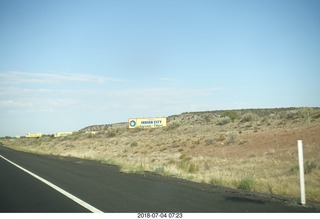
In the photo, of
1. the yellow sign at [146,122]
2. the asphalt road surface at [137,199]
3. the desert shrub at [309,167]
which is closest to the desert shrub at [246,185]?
the asphalt road surface at [137,199]

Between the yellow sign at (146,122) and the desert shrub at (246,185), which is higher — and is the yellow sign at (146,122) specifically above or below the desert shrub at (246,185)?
above

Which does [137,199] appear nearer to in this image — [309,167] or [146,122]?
[309,167]

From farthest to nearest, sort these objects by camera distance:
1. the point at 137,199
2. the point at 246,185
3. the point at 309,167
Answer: the point at 309,167 < the point at 246,185 < the point at 137,199

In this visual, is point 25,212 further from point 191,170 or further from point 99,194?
point 191,170

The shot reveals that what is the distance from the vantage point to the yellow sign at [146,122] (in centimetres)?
9981

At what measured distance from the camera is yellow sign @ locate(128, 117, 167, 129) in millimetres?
99812

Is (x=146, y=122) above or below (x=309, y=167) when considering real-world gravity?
above

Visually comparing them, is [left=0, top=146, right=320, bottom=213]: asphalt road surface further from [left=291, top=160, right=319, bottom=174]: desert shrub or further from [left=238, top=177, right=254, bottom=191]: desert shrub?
[left=291, top=160, right=319, bottom=174]: desert shrub

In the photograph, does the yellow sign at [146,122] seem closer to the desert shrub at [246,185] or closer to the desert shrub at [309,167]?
the desert shrub at [309,167]

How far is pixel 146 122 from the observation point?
334 feet

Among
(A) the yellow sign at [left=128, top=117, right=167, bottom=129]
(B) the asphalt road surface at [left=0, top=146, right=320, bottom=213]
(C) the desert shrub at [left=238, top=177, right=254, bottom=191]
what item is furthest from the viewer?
(A) the yellow sign at [left=128, top=117, right=167, bottom=129]

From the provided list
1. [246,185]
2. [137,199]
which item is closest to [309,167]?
[246,185]

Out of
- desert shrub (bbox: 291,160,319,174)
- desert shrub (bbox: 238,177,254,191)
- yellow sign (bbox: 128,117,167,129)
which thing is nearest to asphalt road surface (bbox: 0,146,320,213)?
desert shrub (bbox: 238,177,254,191)

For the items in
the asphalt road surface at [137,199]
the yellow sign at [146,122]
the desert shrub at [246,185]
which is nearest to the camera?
the asphalt road surface at [137,199]
